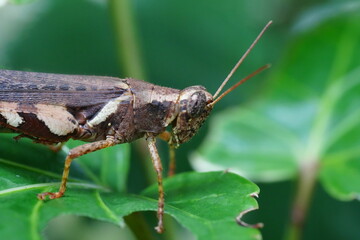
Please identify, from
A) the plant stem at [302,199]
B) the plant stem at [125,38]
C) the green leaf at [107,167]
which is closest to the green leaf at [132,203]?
the green leaf at [107,167]

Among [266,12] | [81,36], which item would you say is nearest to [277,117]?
[266,12]

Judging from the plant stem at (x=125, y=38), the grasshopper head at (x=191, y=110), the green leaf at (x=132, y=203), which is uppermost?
the plant stem at (x=125, y=38)

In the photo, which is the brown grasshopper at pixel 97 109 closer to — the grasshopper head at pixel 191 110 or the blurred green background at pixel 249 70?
the grasshopper head at pixel 191 110

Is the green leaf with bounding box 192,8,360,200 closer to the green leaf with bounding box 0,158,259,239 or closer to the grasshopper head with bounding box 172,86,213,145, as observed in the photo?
the grasshopper head with bounding box 172,86,213,145

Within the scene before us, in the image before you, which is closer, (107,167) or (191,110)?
(107,167)

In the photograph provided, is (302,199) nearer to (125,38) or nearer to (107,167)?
(107,167)

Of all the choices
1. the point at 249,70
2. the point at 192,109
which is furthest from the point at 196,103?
the point at 249,70

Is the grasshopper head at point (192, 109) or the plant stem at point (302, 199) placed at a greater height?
the grasshopper head at point (192, 109)
